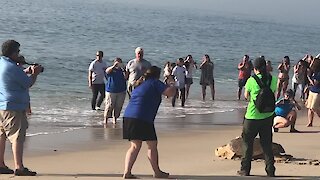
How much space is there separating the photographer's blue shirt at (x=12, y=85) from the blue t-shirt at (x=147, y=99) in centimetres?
135

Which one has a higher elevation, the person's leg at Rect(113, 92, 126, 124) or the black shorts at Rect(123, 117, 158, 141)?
the black shorts at Rect(123, 117, 158, 141)

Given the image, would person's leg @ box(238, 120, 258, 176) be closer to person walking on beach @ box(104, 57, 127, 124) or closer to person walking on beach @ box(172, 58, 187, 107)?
person walking on beach @ box(104, 57, 127, 124)

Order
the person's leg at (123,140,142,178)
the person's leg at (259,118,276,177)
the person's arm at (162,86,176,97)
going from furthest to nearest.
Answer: the person's leg at (259,118,276,177), the person's leg at (123,140,142,178), the person's arm at (162,86,176,97)

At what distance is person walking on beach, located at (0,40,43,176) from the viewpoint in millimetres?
8711

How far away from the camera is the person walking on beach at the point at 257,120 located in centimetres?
901

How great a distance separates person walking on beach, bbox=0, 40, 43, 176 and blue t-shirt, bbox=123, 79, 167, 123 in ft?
4.42

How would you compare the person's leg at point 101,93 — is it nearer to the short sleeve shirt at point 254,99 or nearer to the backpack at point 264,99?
the short sleeve shirt at point 254,99

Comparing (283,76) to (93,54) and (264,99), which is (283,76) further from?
(93,54)

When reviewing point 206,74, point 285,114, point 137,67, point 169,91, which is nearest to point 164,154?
point 169,91

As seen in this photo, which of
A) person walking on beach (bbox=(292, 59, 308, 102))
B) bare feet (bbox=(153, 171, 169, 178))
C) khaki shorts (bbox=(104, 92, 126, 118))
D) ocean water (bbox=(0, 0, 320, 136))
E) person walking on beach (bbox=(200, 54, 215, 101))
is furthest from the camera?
person walking on beach (bbox=(200, 54, 215, 101))

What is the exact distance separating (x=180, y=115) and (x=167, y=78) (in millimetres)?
2068

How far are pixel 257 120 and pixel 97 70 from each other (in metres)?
8.14

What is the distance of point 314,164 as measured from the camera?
393 inches

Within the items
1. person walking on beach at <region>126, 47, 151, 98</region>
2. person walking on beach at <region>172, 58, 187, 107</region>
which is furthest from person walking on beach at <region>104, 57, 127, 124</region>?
person walking on beach at <region>172, 58, 187, 107</region>
